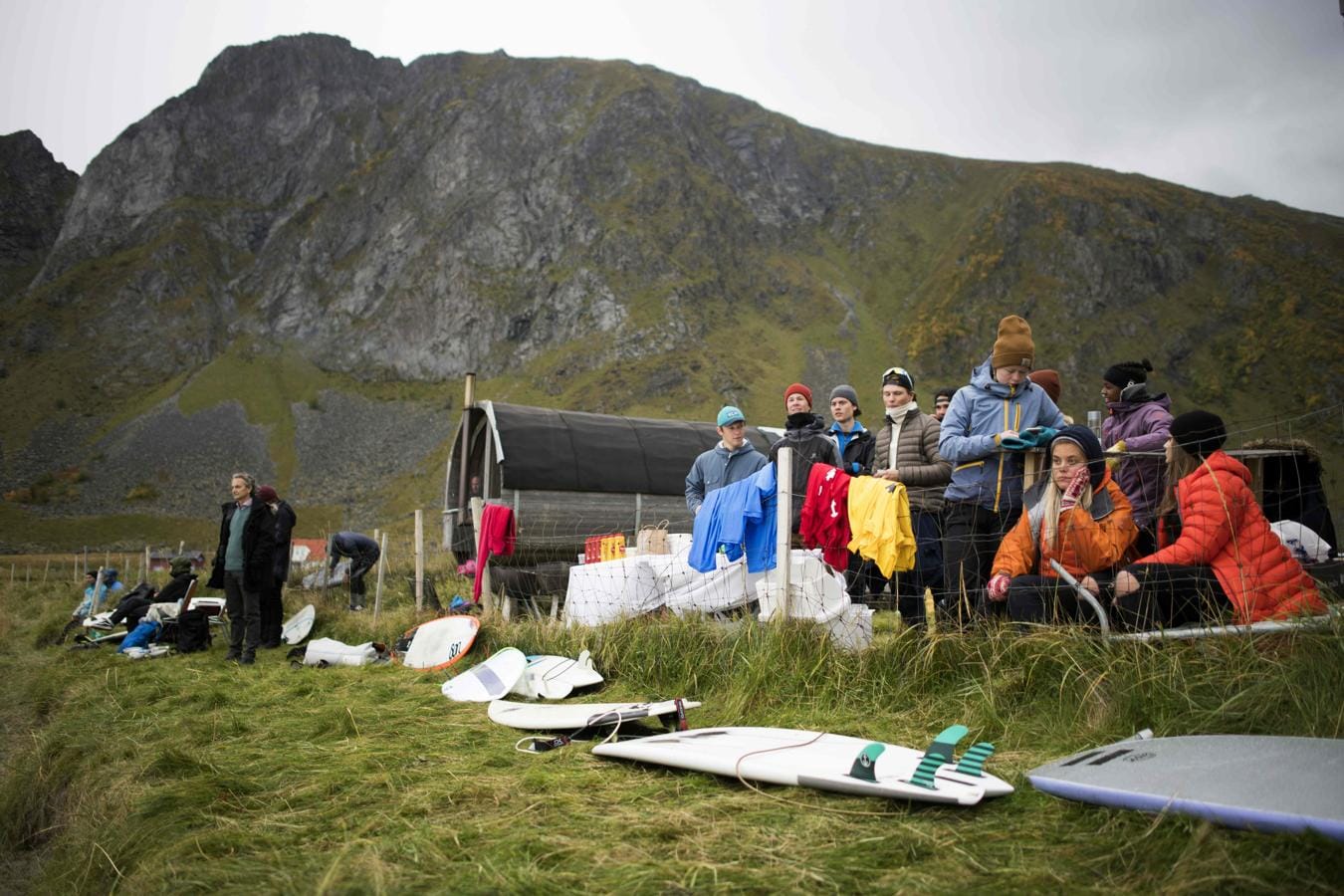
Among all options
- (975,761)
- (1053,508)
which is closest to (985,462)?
(1053,508)

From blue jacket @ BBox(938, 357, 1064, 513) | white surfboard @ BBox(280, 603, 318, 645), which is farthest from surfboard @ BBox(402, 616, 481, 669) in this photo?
blue jacket @ BBox(938, 357, 1064, 513)

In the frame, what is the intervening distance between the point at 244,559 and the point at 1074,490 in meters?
7.88

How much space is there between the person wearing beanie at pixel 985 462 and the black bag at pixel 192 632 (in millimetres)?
8112

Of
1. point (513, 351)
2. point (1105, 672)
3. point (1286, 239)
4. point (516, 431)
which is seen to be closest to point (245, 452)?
point (513, 351)

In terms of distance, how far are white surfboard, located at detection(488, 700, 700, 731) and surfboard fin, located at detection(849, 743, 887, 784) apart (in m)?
1.43

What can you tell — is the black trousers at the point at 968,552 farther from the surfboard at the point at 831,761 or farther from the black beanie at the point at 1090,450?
the surfboard at the point at 831,761

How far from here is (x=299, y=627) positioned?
957 cm

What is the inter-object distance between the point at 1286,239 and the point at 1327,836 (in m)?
90.5

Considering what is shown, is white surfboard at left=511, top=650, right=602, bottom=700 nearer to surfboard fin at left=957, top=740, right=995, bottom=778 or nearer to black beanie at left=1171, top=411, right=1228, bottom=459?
surfboard fin at left=957, top=740, right=995, bottom=778

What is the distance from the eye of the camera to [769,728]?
12.4 ft

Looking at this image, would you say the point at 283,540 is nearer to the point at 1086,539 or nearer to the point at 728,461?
the point at 728,461

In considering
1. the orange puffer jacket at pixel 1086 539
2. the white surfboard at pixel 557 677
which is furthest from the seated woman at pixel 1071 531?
the white surfboard at pixel 557 677

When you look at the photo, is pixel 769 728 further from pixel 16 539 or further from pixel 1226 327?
pixel 1226 327

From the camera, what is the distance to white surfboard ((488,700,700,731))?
417 centimetres
